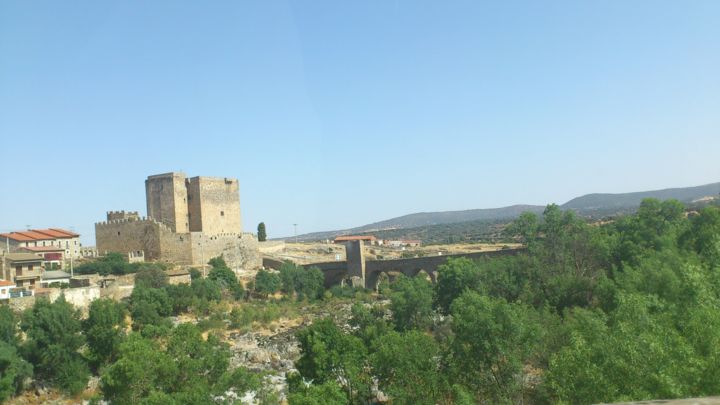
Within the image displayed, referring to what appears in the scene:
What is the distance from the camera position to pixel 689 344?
12.9 m

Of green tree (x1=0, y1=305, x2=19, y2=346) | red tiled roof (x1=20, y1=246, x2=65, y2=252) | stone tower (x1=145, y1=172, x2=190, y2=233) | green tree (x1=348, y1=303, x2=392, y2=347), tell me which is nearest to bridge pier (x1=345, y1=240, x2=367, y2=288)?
stone tower (x1=145, y1=172, x2=190, y2=233)

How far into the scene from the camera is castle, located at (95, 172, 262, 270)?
45.7 meters

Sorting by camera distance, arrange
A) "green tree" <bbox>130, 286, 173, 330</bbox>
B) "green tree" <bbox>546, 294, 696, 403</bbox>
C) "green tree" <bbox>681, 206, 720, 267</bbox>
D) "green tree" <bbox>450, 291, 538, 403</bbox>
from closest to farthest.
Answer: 1. "green tree" <bbox>546, 294, 696, 403</bbox>
2. "green tree" <bbox>450, 291, 538, 403</bbox>
3. "green tree" <bbox>681, 206, 720, 267</bbox>
4. "green tree" <bbox>130, 286, 173, 330</bbox>

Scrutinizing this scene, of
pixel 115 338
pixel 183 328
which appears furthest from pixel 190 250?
pixel 183 328

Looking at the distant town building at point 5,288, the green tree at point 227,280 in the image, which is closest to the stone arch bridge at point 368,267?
the green tree at point 227,280

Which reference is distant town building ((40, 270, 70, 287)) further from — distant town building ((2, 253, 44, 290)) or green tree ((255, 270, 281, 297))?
green tree ((255, 270, 281, 297))

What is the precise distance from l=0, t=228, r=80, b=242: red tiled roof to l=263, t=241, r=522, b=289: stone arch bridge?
18.5 metres

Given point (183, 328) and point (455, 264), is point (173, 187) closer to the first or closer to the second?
point (455, 264)

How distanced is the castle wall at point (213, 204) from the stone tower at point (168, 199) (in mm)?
854

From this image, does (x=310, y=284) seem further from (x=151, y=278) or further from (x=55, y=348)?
(x=55, y=348)

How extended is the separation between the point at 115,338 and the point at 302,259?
35.6 meters

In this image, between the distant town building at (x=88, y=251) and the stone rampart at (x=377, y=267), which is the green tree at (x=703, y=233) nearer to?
the stone rampart at (x=377, y=267)

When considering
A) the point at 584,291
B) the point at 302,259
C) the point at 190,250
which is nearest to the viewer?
the point at 584,291

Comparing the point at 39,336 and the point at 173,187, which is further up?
the point at 173,187
